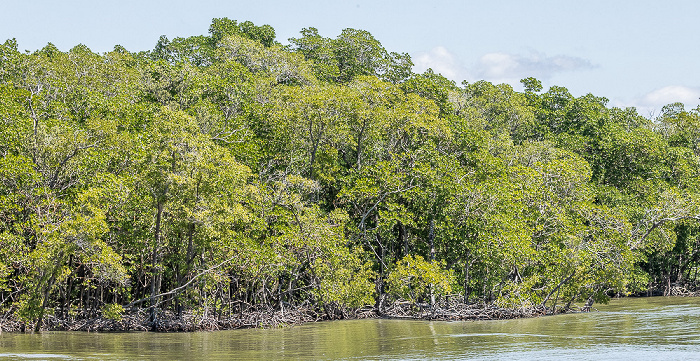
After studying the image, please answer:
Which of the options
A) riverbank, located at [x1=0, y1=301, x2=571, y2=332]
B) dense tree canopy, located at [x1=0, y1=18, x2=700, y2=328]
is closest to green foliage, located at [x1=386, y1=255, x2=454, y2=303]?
dense tree canopy, located at [x1=0, y1=18, x2=700, y2=328]

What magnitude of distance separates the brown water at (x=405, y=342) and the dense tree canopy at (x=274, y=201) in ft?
7.95

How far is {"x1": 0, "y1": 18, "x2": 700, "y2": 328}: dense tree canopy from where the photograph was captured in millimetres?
24047

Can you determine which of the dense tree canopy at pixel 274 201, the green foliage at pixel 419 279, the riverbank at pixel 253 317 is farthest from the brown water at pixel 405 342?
the dense tree canopy at pixel 274 201

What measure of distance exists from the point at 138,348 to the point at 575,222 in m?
22.0

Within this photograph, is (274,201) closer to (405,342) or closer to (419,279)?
(419,279)

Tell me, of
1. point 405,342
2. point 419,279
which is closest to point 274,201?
point 419,279

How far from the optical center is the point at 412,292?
30.1 metres

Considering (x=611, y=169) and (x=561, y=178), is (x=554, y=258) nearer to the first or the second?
(x=561, y=178)

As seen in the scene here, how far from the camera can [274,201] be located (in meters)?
27.9

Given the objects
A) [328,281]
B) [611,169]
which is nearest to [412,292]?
[328,281]

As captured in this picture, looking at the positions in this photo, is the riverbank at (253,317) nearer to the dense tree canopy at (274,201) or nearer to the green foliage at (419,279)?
the dense tree canopy at (274,201)

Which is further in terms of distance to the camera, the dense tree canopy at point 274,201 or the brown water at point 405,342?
the dense tree canopy at point 274,201

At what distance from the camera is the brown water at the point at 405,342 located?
17031 mm

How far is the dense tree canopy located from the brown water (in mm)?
2423
